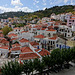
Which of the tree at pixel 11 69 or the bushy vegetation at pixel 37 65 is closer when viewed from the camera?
the tree at pixel 11 69

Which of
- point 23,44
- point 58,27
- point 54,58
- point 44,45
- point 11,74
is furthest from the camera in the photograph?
point 58,27

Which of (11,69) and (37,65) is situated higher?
(11,69)

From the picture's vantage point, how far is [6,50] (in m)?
26.1

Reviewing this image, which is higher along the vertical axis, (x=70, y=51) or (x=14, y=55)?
(x=70, y=51)

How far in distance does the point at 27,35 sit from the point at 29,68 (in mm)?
21655

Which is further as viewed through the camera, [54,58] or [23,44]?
[23,44]

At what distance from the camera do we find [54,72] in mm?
15305

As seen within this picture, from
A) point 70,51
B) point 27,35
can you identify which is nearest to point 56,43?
point 70,51

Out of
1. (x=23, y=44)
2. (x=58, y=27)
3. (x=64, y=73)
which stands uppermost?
(x=58, y=27)

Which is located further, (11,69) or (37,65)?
(37,65)

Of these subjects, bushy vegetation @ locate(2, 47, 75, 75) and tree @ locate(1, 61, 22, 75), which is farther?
bushy vegetation @ locate(2, 47, 75, 75)

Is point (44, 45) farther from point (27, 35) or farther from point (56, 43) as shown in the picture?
point (27, 35)

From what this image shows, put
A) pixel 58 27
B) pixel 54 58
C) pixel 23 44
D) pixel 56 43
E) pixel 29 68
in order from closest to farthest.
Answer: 1. pixel 29 68
2. pixel 54 58
3. pixel 56 43
4. pixel 23 44
5. pixel 58 27

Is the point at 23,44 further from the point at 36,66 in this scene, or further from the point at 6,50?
the point at 36,66
